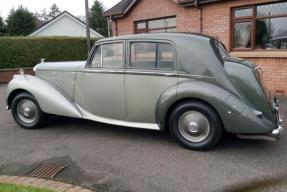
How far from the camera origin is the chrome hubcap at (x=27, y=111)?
22.0 ft

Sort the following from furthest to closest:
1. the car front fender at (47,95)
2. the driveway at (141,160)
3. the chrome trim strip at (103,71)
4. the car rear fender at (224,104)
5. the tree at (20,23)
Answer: the tree at (20,23)
the car front fender at (47,95)
the chrome trim strip at (103,71)
the car rear fender at (224,104)
the driveway at (141,160)

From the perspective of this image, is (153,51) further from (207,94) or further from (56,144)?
(56,144)

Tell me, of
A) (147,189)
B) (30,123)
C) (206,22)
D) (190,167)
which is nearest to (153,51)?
(190,167)

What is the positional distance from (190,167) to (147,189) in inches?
33.6

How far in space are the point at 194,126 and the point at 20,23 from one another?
113 ft

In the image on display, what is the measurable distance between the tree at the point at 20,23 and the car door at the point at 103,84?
32.3 metres

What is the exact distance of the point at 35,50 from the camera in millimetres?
18250

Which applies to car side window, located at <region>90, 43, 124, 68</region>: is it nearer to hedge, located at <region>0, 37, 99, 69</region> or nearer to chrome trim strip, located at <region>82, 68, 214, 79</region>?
chrome trim strip, located at <region>82, 68, 214, 79</region>

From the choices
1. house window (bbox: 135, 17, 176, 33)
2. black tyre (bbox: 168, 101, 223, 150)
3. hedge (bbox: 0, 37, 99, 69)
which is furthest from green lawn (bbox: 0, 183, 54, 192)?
hedge (bbox: 0, 37, 99, 69)

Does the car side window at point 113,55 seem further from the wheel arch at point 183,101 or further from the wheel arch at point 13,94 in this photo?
the wheel arch at point 13,94

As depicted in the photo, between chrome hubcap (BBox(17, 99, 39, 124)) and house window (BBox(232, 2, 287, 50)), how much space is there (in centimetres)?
646

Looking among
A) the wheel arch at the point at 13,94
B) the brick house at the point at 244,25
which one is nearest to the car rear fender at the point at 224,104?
the wheel arch at the point at 13,94

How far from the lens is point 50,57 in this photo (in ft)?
62.3

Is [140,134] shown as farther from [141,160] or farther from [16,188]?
[16,188]
